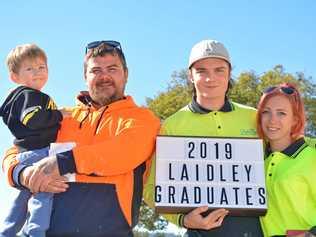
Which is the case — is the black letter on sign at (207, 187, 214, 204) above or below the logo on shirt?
below

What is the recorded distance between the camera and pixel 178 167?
4992 mm

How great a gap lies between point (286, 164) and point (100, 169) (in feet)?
5.74

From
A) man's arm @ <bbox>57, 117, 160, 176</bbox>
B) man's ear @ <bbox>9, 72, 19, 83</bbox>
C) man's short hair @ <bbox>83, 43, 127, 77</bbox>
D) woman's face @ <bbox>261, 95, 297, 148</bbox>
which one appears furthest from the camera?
man's ear @ <bbox>9, 72, 19, 83</bbox>

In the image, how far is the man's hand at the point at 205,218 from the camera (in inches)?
186

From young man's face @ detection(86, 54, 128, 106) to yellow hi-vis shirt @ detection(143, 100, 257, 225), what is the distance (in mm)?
632

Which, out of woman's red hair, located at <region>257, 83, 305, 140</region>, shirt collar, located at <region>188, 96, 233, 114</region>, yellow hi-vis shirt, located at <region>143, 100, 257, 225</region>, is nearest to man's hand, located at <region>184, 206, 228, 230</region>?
yellow hi-vis shirt, located at <region>143, 100, 257, 225</region>

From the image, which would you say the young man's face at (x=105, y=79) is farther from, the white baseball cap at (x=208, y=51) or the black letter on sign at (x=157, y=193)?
the black letter on sign at (x=157, y=193)

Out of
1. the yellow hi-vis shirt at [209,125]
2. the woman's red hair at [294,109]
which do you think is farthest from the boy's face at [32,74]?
the woman's red hair at [294,109]

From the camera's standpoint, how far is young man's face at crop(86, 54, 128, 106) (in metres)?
5.17

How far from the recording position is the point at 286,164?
16.4ft

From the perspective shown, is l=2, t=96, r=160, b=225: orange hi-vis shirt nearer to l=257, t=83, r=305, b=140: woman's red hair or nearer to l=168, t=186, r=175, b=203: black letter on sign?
l=168, t=186, r=175, b=203: black letter on sign

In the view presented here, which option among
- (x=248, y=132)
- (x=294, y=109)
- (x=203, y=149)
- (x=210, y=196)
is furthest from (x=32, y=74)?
(x=294, y=109)

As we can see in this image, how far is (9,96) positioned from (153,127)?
4.84ft

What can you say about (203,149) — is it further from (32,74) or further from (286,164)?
(32,74)
